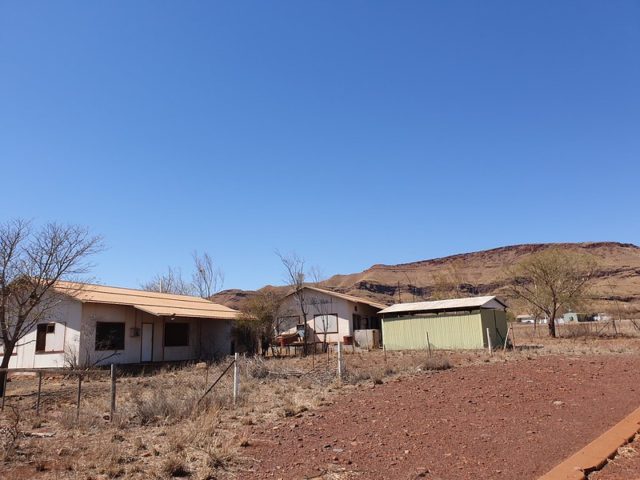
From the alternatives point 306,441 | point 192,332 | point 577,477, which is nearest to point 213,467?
point 306,441

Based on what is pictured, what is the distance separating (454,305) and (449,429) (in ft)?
80.3

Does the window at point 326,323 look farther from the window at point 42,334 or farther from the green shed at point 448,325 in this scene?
the window at point 42,334

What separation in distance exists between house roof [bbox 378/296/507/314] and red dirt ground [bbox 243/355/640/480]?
17310mm

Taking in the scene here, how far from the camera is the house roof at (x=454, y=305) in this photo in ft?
102

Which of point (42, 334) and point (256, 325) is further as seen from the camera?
point (256, 325)

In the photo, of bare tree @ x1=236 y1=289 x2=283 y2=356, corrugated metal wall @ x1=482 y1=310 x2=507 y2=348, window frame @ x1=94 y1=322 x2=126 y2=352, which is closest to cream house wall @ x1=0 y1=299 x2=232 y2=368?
window frame @ x1=94 y1=322 x2=126 y2=352

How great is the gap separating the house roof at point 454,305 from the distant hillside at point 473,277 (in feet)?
179

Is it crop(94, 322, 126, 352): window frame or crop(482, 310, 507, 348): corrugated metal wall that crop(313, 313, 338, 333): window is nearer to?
crop(482, 310, 507, 348): corrugated metal wall

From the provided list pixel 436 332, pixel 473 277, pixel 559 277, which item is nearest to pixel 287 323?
pixel 436 332

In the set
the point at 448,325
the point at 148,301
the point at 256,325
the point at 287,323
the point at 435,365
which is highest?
the point at 148,301

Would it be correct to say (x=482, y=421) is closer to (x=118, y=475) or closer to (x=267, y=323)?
(x=118, y=475)

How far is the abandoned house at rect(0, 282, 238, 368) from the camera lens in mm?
23859

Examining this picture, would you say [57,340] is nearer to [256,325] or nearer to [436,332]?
[256,325]

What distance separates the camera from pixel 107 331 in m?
25.0
